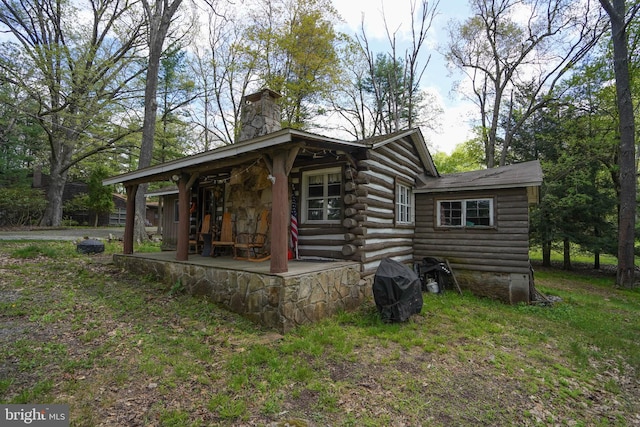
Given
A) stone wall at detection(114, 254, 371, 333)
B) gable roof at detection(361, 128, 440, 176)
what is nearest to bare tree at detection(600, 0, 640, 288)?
gable roof at detection(361, 128, 440, 176)

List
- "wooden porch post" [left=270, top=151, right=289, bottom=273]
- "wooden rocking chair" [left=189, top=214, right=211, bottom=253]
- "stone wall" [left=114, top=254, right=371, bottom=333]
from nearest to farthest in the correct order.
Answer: "stone wall" [left=114, top=254, right=371, bottom=333] < "wooden porch post" [left=270, top=151, right=289, bottom=273] < "wooden rocking chair" [left=189, top=214, right=211, bottom=253]

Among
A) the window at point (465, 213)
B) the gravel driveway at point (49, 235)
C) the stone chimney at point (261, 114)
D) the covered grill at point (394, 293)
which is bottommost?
the covered grill at point (394, 293)

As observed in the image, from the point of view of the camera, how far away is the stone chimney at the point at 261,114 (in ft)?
27.2

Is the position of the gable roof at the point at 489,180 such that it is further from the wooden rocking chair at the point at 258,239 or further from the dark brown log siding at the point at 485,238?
the wooden rocking chair at the point at 258,239

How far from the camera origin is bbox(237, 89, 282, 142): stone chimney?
830cm

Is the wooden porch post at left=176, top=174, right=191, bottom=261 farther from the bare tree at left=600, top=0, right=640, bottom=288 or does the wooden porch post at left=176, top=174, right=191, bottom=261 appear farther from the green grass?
the bare tree at left=600, top=0, right=640, bottom=288

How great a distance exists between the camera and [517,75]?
1705 cm

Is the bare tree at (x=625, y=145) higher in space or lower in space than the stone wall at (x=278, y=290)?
higher

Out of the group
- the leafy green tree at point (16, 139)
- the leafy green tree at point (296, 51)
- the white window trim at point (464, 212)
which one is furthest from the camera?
the leafy green tree at point (16, 139)

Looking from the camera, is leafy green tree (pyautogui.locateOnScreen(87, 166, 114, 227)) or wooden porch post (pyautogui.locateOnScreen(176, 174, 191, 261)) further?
leafy green tree (pyautogui.locateOnScreen(87, 166, 114, 227))

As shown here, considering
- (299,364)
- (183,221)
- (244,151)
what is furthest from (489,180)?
(183,221)

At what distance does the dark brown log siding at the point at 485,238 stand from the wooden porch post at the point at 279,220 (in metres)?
5.82

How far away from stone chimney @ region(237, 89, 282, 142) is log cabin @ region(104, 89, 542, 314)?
0.03 m

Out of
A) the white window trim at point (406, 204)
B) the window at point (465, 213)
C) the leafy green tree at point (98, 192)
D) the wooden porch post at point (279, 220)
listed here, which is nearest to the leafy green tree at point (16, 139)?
the leafy green tree at point (98, 192)
